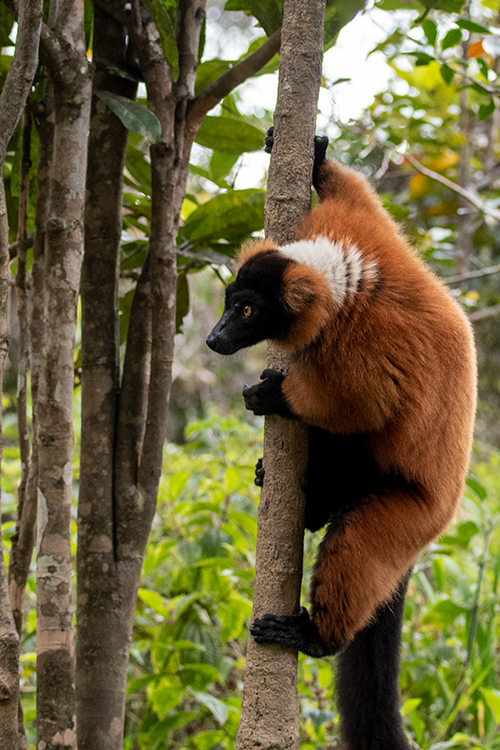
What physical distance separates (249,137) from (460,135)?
386 cm

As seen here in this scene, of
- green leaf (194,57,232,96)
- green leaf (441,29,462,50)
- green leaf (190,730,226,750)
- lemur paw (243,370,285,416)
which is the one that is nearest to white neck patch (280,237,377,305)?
lemur paw (243,370,285,416)

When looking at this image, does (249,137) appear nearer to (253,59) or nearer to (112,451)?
(253,59)

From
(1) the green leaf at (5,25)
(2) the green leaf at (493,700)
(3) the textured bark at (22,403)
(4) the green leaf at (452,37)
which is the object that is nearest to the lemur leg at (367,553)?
(3) the textured bark at (22,403)

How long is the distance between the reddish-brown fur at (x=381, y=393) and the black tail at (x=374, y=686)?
1.26ft

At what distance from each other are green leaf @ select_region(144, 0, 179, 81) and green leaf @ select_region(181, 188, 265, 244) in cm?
55

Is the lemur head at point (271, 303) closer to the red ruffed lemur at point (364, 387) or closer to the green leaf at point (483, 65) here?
the red ruffed lemur at point (364, 387)

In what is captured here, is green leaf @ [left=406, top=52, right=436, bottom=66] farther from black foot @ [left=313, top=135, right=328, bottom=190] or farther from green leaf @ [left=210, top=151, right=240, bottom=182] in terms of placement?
green leaf @ [left=210, top=151, right=240, bottom=182]

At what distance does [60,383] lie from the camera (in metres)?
1.84

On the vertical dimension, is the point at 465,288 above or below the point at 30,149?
above

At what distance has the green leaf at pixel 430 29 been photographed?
2678mm

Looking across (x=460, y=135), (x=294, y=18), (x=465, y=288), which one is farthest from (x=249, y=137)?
(x=465, y=288)

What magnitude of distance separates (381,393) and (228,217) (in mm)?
1065

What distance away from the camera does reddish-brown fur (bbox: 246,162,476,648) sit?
6.42ft

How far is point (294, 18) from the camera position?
73.2 inches
